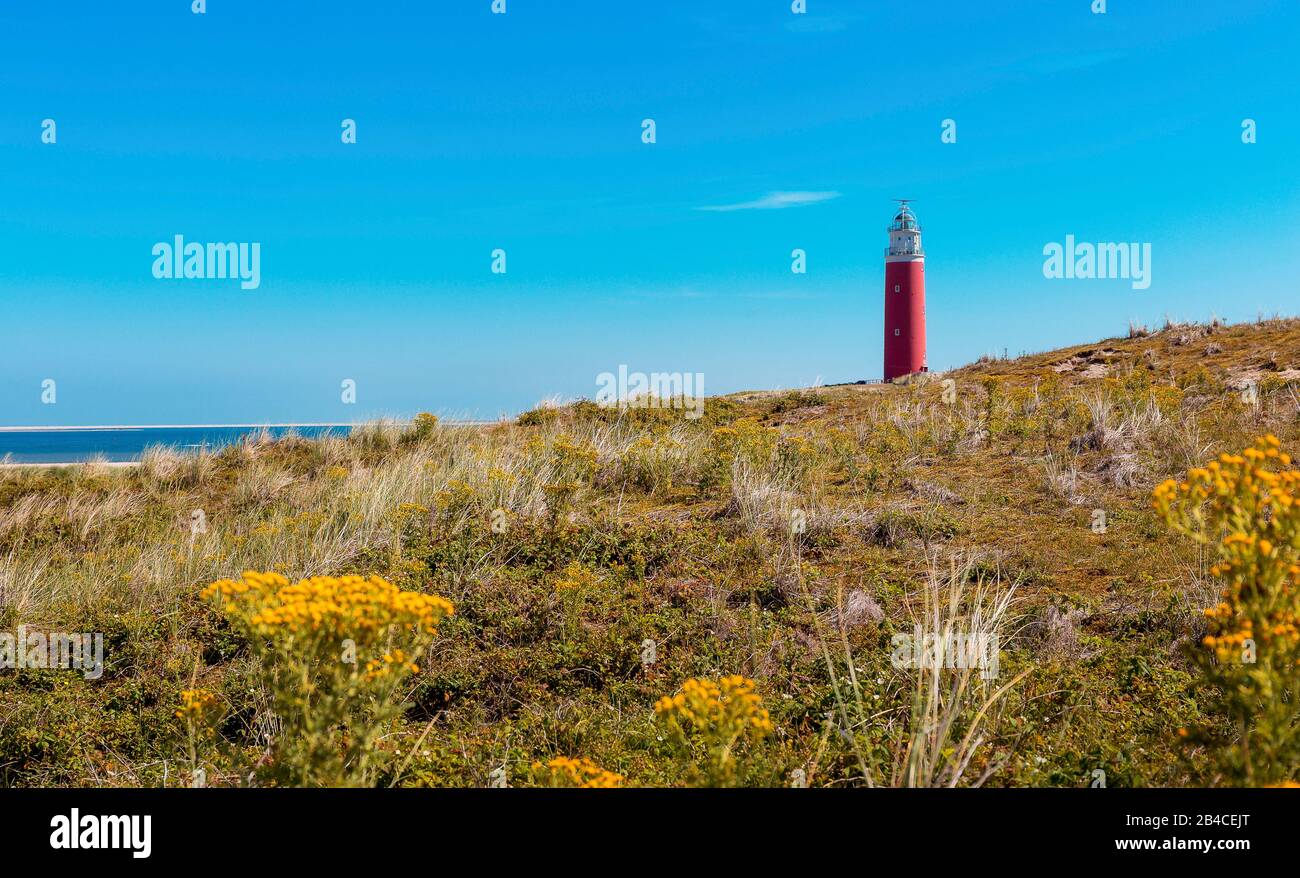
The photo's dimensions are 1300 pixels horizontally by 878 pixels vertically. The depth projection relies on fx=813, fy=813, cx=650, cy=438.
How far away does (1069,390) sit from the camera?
14.9 m

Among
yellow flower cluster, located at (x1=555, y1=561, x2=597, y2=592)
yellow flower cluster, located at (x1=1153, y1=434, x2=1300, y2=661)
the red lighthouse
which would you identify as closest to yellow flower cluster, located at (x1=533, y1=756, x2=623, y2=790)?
yellow flower cluster, located at (x1=1153, y1=434, x2=1300, y2=661)

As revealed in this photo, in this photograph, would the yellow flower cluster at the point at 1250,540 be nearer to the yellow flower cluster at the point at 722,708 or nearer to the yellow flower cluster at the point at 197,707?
the yellow flower cluster at the point at 722,708

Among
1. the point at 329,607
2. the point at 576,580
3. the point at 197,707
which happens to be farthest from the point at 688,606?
the point at 329,607

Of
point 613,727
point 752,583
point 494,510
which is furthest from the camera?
point 494,510

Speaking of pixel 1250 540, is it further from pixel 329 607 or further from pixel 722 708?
pixel 329 607

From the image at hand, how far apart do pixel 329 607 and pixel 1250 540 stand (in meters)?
2.84

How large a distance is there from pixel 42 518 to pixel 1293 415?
1546cm

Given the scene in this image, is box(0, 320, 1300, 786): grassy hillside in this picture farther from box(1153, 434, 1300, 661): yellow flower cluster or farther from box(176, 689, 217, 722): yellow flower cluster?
box(1153, 434, 1300, 661): yellow flower cluster

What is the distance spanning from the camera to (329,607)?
8.43 feet

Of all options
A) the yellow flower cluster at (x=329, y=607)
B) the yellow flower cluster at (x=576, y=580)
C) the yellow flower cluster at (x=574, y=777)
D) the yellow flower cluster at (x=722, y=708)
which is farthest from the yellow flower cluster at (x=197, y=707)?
the yellow flower cluster at (x=576, y=580)

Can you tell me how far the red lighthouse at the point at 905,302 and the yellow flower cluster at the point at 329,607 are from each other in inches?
1400
